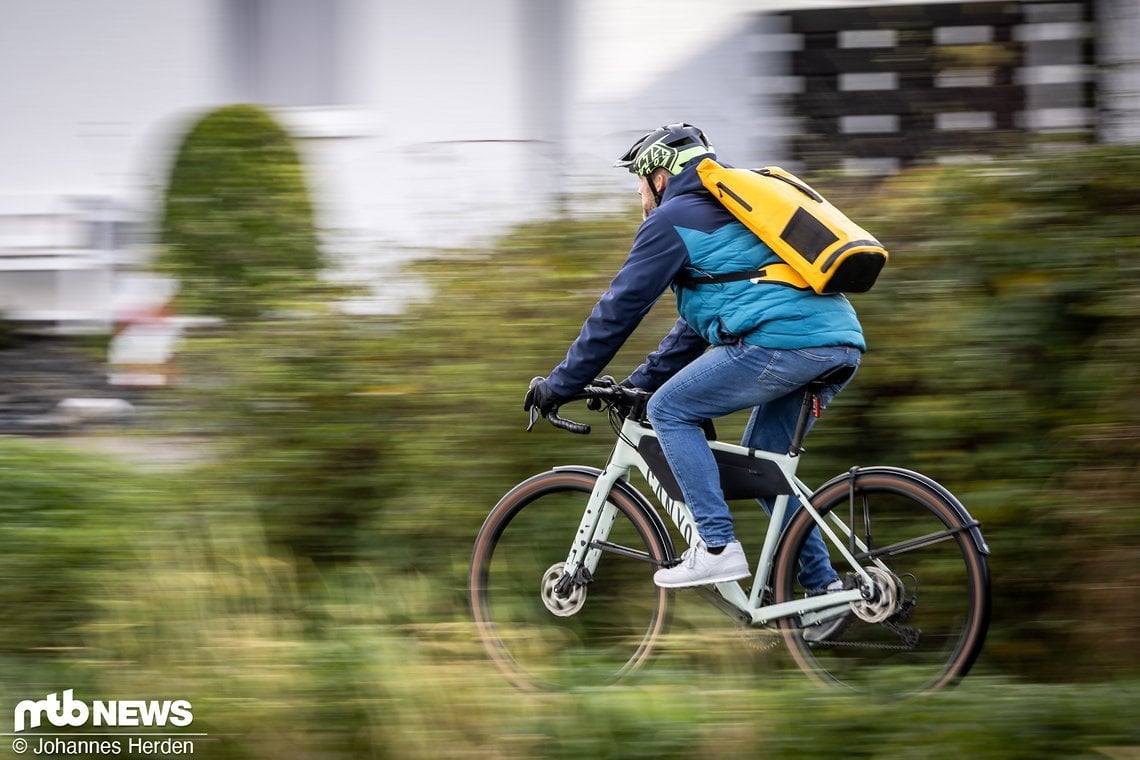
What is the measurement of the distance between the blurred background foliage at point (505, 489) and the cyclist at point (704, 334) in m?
0.43

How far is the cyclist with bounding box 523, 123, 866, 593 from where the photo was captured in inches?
169

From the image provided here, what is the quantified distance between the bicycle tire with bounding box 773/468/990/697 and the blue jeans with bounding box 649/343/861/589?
0.49ft

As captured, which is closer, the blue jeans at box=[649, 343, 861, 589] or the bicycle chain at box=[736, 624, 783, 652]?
the blue jeans at box=[649, 343, 861, 589]

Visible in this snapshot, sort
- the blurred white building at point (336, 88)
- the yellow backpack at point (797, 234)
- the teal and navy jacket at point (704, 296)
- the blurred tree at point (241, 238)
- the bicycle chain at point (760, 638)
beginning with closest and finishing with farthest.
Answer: the yellow backpack at point (797, 234), the teal and navy jacket at point (704, 296), the bicycle chain at point (760, 638), the blurred tree at point (241, 238), the blurred white building at point (336, 88)

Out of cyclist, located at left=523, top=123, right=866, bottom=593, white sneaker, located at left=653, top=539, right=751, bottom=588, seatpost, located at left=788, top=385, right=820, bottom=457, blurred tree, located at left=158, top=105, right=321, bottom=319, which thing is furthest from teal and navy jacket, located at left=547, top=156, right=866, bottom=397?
blurred tree, located at left=158, top=105, right=321, bottom=319

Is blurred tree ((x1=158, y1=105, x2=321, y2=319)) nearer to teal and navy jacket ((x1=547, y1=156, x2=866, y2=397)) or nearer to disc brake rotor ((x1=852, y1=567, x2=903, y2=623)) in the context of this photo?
teal and navy jacket ((x1=547, y1=156, x2=866, y2=397))

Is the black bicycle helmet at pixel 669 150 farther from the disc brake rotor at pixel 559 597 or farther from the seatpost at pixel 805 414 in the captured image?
the disc brake rotor at pixel 559 597

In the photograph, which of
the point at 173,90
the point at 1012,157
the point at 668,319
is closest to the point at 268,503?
the point at 668,319

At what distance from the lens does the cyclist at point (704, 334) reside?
4293mm

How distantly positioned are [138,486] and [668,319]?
2.29 metres

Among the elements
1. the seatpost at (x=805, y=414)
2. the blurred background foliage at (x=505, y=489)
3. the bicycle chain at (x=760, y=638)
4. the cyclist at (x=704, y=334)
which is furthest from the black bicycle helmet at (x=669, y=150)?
the bicycle chain at (x=760, y=638)

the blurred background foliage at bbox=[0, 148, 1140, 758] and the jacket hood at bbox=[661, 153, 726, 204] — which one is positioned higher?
the jacket hood at bbox=[661, 153, 726, 204]

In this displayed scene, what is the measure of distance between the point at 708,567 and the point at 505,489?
1.20 meters

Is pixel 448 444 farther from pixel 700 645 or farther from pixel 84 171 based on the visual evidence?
pixel 84 171
